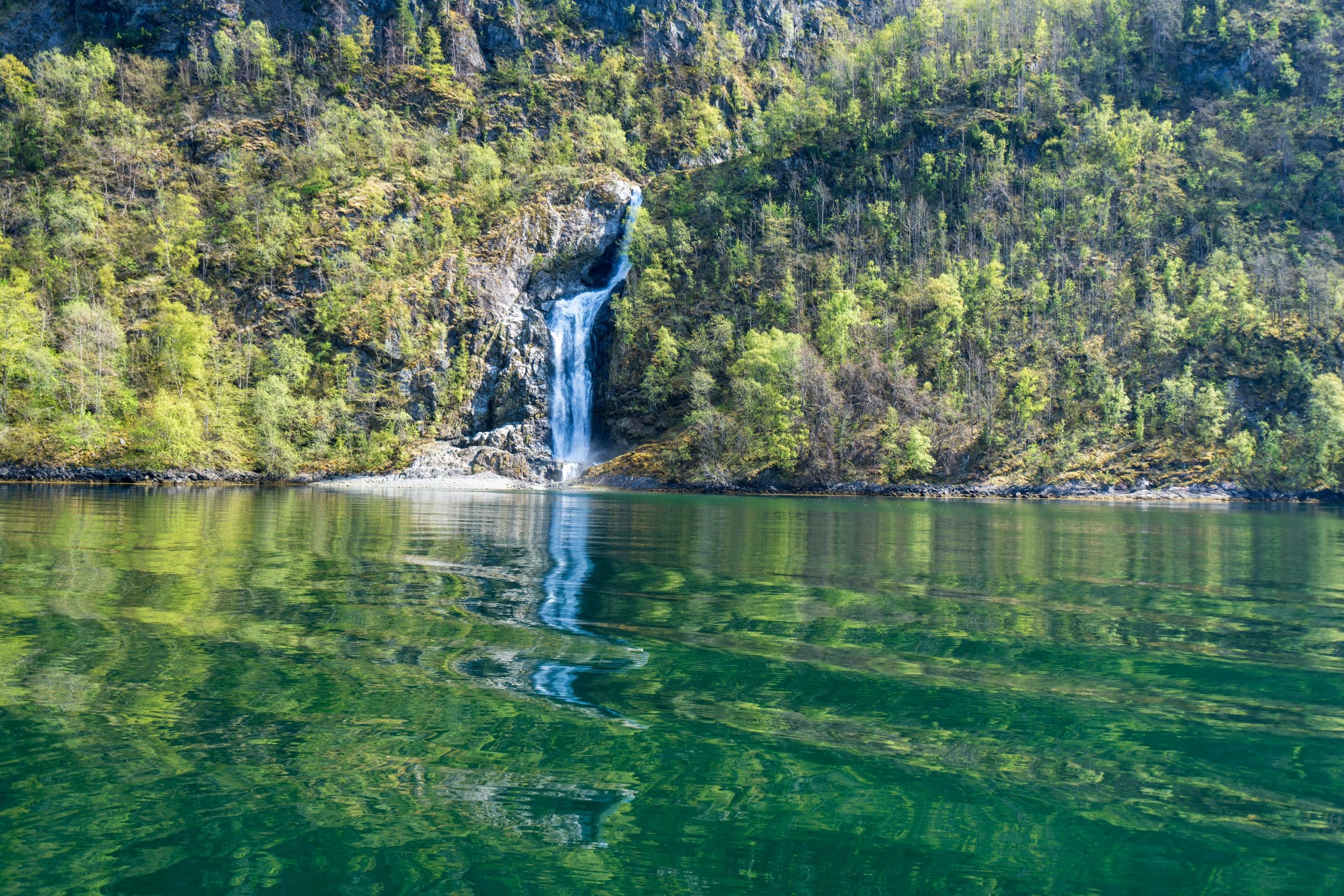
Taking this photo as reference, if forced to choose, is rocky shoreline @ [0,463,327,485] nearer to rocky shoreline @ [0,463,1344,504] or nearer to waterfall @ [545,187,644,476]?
rocky shoreline @ [0,463,1344,504]

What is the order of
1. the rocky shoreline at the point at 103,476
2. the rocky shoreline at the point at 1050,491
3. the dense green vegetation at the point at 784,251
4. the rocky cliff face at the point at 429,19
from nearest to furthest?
the rocky shoreline at the point at 103,476
the rocky shoreline at the point at 1050,491
the dense green vegetation at the point at 784,251
the rocky cliff face at the point at 429,19

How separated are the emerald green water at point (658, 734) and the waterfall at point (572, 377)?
75512mm

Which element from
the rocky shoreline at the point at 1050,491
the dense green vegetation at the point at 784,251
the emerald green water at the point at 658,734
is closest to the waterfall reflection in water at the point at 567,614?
the emerald green water at the point at 658,734

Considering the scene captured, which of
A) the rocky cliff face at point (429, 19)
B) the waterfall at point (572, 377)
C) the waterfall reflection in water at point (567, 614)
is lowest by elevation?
the waterfall reflection in water at point (567, 614)

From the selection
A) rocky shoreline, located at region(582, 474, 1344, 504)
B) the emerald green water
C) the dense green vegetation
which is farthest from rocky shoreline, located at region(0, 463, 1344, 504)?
the emerald green water

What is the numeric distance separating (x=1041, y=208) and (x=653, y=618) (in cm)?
10695

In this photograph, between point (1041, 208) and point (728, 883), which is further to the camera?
point (1041, 208)

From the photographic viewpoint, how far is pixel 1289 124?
102000 millimetres

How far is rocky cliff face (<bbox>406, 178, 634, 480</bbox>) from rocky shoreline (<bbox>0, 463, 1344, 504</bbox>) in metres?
6.72

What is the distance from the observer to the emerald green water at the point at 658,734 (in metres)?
4.07

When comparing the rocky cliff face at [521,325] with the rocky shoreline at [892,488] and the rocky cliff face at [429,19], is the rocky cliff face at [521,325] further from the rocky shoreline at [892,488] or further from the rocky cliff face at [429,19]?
the rocky cliff face at [429,19]

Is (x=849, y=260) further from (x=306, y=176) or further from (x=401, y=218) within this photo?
(x=306, y=176)

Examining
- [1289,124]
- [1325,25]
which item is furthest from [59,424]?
[1325,25]

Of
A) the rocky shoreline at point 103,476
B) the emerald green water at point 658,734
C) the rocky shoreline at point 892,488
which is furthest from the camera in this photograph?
the rocky shoreline at point 892,488
